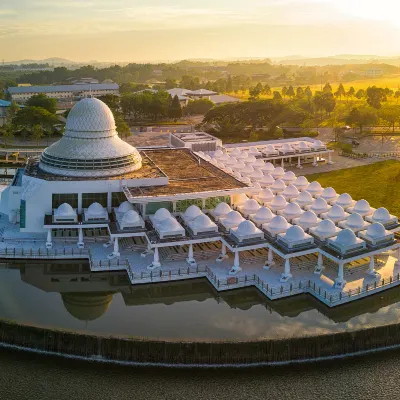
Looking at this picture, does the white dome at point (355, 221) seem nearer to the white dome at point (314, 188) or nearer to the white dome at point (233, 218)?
the white dome at point (233, 218)

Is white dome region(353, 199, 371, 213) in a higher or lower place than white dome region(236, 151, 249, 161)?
lower

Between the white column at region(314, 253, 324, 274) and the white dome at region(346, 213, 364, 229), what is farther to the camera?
the white dome at region(346, 213, 364, 229)

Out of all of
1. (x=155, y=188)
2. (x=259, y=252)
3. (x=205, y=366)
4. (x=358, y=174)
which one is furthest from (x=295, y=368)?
(x=358, y=174)

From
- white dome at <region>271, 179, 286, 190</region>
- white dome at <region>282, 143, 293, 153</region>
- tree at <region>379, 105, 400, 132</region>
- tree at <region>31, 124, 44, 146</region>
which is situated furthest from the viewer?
tree at <region>379, 105, 400, 132</region>

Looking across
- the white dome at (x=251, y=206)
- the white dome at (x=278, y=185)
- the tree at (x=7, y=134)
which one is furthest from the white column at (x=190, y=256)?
the tree at (x=7, y=134)

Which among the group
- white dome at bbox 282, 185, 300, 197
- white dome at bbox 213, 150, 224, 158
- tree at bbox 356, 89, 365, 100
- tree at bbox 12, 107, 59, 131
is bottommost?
white dome at bbox 282, 185, 300, 197

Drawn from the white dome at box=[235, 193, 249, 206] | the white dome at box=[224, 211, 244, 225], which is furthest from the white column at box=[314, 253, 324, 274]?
the white dome at box=[235, 193, 249, 206]

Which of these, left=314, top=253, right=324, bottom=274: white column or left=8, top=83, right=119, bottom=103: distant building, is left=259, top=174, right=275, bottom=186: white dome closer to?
left=314, top=253, right=324, bottom=274: white column
